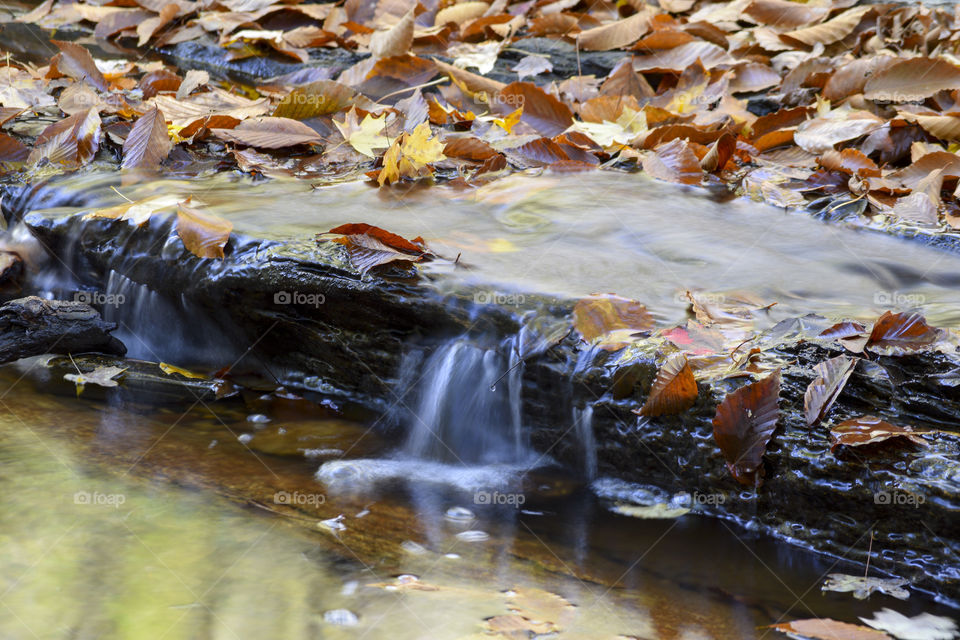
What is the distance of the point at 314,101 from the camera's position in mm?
3053

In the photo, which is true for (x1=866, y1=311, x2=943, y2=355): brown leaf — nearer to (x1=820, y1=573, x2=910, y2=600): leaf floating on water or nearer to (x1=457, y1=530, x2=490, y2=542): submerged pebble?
(x1=820, y1=573, x2=910, y2=600): leaf floating on water

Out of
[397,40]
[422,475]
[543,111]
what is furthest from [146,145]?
[422,475]

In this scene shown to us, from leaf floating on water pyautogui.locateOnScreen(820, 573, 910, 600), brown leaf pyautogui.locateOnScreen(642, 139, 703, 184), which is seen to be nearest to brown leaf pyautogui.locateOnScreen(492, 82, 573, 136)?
brown leaf pyautogui.locateOnScreen(642, 139, 703, 184)

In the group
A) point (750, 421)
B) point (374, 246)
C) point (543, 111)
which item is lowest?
point (750, 421)

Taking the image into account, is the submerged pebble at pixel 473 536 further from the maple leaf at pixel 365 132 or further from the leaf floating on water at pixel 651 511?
the maple leaf at pixel 365 132

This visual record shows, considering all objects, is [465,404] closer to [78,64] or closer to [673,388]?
[673,388]

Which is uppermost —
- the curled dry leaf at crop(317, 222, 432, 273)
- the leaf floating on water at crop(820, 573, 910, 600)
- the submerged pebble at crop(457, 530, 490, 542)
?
the curled dry leaf at crop(317, 222, 432, 273)

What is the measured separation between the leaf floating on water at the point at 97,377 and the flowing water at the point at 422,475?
5cm

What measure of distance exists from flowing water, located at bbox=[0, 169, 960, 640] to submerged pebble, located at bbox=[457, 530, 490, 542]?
0.02 metres

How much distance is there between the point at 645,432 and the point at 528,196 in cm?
99

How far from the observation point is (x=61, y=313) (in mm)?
2285

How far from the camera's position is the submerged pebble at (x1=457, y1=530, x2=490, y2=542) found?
5.37 ft

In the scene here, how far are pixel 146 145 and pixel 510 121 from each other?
1212mm

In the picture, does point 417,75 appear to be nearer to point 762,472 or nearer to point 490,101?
point 490,101
